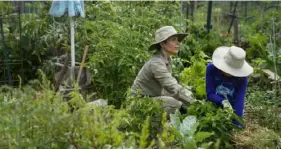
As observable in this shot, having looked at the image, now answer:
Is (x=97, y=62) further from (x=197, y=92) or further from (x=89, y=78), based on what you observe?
(x=197, y=92)

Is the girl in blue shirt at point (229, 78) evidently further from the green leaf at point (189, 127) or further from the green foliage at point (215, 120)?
the green leaf at point (189, 127)

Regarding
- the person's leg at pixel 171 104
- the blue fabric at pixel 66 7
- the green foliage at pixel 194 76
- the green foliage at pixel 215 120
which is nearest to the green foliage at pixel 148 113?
the green foliage at pixel 215 120

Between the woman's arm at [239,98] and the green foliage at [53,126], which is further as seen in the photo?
the woman's arm at [239,98]

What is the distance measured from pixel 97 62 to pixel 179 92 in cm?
139

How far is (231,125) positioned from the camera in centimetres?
383

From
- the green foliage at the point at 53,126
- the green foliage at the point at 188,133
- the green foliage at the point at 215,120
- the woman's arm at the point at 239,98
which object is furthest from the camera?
the woman's arm at the point at 239,98

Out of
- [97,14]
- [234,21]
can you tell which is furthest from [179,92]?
[234,21]

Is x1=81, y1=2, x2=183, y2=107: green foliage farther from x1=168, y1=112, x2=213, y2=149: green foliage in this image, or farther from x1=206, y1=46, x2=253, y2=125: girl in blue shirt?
x1=168, y1=112, x2=213, y2=149: green foliage

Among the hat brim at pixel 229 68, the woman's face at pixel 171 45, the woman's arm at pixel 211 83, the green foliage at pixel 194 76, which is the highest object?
the woman's face at pixel 171 45

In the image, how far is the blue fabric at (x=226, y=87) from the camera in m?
4.11

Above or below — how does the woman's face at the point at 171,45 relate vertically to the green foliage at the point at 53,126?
above

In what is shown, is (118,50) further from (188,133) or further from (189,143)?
(189,143)

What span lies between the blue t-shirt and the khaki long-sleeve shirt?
11.6 inches

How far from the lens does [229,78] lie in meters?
4.14
